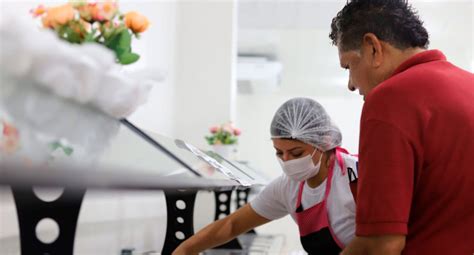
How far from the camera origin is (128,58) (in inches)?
55.6

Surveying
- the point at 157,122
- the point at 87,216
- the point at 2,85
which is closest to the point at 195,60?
the point at 157,122

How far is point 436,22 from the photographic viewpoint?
5.45 meters

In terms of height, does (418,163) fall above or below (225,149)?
above

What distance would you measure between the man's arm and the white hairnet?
2.37ft

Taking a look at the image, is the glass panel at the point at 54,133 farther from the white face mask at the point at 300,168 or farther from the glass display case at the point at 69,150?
the white face mask at the point at 300,168

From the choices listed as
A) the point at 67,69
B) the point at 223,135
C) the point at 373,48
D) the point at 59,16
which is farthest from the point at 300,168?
the point at 223,135

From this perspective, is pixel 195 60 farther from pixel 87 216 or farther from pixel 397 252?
pixel 397 252

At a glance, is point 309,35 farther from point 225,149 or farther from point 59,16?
point 59,16

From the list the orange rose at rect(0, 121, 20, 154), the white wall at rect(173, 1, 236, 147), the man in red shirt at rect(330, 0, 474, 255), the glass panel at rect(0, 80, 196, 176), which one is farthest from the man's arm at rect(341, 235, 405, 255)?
the white wall at rect(173, 1, 236, 147)

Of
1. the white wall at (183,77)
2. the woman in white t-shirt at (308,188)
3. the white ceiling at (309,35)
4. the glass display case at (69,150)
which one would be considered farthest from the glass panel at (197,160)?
the white ceiling at (309,35)

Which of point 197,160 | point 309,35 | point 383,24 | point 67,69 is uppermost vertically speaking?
point 309,35

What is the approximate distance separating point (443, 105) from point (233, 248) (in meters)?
2.14

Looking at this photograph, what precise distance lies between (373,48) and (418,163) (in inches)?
11.4

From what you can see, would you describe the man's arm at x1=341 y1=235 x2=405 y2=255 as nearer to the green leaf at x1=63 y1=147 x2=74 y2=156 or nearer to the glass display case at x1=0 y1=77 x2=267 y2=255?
the glass display case at x1=0 y1=77 x2=267 y2=255
